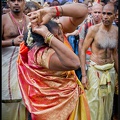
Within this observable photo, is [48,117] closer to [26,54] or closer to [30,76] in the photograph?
[30,76]

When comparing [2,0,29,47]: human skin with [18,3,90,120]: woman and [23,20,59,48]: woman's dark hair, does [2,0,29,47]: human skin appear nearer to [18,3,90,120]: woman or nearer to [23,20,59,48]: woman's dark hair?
[18,3,90,120]: woman

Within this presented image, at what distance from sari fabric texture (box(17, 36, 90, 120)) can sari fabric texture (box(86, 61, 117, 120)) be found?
159cm

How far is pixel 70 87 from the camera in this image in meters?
2.57

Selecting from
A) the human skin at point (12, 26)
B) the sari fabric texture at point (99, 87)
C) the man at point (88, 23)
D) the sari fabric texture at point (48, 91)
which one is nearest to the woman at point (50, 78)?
the sari fabric texture at point (48, 91)

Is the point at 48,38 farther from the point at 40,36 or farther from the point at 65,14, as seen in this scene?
the point at 65,14

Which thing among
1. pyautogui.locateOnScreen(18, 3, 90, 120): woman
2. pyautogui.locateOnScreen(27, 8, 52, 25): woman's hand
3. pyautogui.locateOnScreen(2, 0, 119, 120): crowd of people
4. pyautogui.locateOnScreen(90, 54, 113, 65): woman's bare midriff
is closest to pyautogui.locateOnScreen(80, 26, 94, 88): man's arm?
pyautogui.locateOnScreen(90, 54, 113, 65): woman's bare midriff

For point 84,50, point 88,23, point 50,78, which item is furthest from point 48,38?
point 88,23

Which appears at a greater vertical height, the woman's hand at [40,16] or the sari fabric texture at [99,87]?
the woman's hand at [40,16]

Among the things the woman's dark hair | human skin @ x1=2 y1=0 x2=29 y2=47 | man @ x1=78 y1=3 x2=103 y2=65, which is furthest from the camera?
man @ x1=78 y1=3 x2=103 y2=65

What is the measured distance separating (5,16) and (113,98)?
1732 mm

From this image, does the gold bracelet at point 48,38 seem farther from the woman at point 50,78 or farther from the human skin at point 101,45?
the human skin at point 101,45

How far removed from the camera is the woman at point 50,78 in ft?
7.63

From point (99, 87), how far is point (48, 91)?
70.1 inches

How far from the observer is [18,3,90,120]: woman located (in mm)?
2326
